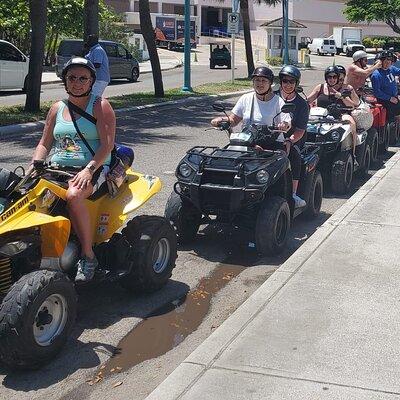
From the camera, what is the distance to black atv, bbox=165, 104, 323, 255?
6.61 meters

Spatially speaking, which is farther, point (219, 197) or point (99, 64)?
point (99, 64)

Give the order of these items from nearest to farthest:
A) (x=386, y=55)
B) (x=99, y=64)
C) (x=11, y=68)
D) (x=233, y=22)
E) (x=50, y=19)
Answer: (x=386, y=55) → (x=99, y=64) → (x=11, y=68) → (x=233, y=22) → (x=50, y=19)

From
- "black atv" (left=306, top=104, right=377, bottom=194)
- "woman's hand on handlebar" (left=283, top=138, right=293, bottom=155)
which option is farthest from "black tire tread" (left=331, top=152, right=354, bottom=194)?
"woman's hand on handlebar" (left=283, top=138, right=293, bottom=155)

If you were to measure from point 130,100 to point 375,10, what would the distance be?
34.5 m

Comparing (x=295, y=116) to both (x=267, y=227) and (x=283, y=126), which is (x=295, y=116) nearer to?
(x=283, y=126)

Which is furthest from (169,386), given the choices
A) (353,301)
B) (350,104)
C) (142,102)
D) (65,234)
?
(142,102)

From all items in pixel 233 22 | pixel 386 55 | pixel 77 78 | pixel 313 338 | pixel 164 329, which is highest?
pixel 233 22

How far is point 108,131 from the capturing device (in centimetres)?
531

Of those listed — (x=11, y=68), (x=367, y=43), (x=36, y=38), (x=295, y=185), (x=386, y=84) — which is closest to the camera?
(x=295, y=185)

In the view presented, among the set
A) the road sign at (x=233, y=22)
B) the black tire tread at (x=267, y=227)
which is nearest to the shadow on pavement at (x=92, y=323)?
the black tire tread at (x=267, y=227)

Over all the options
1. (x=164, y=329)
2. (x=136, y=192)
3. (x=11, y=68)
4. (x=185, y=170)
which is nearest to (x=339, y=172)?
(x=185, y=170)

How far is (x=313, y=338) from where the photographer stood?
15.0 feet

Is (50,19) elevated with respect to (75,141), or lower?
elevated

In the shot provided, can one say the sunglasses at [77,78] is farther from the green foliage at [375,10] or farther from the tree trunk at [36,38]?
the green foliage at [375,10]
